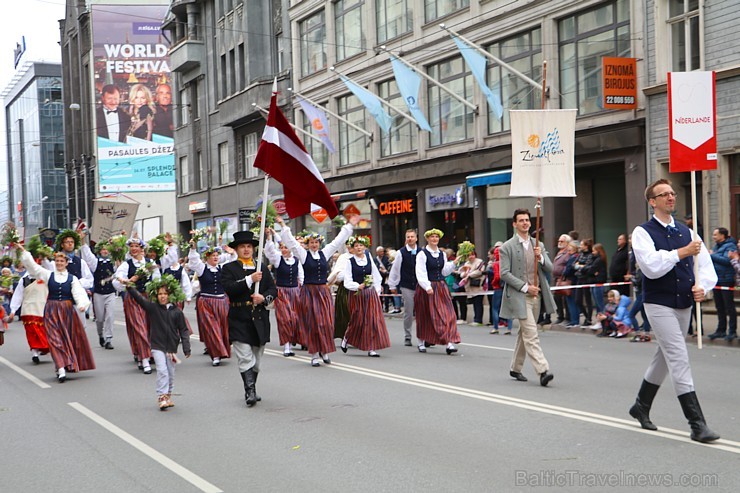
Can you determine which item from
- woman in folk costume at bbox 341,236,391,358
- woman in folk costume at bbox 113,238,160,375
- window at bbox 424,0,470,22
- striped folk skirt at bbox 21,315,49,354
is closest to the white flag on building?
woman in folk costume at bbox 341,236,391,358

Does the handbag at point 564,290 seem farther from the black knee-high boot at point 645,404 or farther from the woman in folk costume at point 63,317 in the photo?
the black knee-high boot at point 645,404

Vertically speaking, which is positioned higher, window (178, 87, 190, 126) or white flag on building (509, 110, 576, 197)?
window (178, 87, 190, 126)

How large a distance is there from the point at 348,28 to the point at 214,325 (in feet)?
73.7

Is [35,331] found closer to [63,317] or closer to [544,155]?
[63,317]

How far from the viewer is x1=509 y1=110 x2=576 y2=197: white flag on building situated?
1116cm

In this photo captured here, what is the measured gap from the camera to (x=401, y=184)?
1249 inches

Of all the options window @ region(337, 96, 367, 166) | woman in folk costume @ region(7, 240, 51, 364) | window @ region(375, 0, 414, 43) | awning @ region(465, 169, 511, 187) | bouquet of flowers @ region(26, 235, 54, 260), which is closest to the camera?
bouquet of flowers @ region(26, 235, 54, 260)

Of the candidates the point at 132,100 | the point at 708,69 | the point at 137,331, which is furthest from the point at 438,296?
the point at 132,100

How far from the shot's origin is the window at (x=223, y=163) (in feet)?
150

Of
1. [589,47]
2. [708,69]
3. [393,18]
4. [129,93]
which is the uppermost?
[129,93]

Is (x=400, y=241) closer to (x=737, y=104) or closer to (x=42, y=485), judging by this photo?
(x=737, y=104)

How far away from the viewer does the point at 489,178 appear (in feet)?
86.5

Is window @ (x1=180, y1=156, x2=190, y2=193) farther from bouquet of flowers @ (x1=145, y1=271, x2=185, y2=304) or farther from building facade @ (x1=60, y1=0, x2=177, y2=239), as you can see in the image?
bouquet of flowers @ (x1=145, y1=271, x2=185, y2=304)

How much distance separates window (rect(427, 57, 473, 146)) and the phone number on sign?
699 cm
